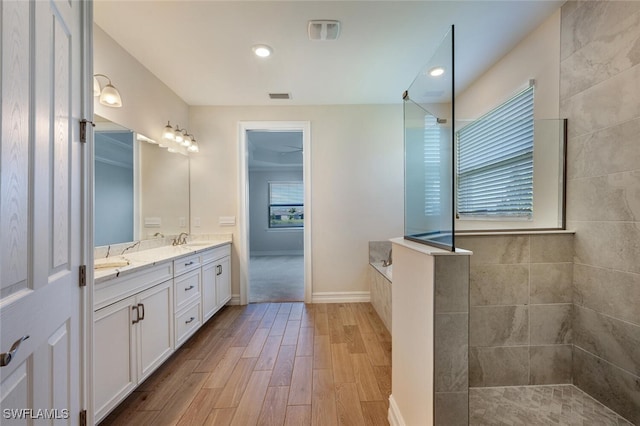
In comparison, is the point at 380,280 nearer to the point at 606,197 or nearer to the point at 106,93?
the point at 606,197

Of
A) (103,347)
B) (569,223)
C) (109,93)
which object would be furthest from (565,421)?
(109,93)

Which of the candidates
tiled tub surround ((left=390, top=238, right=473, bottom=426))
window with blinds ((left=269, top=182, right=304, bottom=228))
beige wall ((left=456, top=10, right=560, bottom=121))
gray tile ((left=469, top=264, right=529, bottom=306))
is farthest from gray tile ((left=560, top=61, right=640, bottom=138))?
window with blinds ((left=269, top=182, right=304, bottom=228))

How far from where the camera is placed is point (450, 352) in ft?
3.40

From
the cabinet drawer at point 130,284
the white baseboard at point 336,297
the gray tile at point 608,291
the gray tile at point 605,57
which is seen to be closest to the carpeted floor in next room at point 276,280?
the white baseboard at point 336,297

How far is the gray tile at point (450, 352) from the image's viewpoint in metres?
1.04

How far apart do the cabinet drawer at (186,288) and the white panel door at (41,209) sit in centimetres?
105

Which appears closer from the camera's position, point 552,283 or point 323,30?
point 552,283

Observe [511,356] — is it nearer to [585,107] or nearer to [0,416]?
[585,107]

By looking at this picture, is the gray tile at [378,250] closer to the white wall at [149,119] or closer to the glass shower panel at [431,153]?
the glass shower panel at [431,153]

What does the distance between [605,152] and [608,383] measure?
4.34 ft

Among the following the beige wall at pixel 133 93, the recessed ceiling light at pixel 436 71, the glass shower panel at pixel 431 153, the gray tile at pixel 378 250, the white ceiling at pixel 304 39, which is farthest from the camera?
the gray tile at pixel 378 250

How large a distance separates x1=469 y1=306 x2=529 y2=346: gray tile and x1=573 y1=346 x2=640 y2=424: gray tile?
0.33 metres

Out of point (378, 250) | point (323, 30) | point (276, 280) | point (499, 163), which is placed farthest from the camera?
point (276, 280)

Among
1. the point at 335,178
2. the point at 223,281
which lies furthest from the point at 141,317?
the point at 335,178
